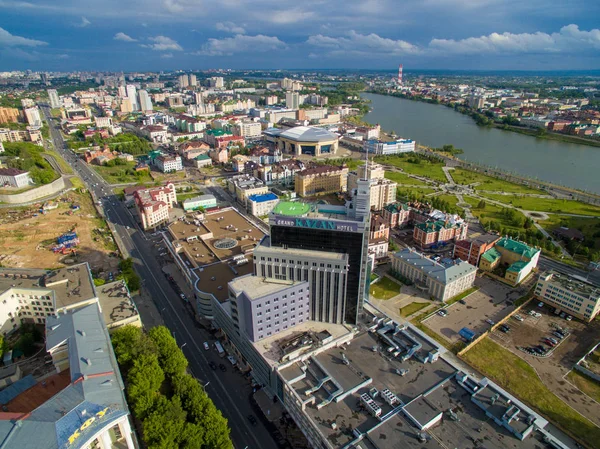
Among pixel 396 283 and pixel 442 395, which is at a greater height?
pixel 442 395

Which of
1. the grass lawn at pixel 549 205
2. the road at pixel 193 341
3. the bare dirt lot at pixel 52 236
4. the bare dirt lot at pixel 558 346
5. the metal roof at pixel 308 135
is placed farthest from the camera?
the metal roof at pixel 308 135

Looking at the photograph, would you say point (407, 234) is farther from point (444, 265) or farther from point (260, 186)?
point (260, 186)

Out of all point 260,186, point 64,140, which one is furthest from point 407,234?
point 64,140

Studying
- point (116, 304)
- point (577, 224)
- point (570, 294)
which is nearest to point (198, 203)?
point (116, 304)

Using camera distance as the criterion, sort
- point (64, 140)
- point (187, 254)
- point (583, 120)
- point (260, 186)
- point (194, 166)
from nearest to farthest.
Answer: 1. point (187, 254)
2. point (260, 186)
3. point (194, 166)
4. point (64, 140)
5. point (583, 120)

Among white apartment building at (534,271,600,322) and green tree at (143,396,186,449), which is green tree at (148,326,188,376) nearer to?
green tree at (143,396,186,449)

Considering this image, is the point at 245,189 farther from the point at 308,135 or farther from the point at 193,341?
the point at 308,135

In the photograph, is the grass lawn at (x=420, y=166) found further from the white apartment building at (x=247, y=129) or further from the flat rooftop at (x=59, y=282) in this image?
the flat rooftop at (x=59, y=282)

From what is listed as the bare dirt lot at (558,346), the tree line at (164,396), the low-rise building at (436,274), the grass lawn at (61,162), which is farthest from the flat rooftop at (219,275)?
the grass lawn at (61,162)
